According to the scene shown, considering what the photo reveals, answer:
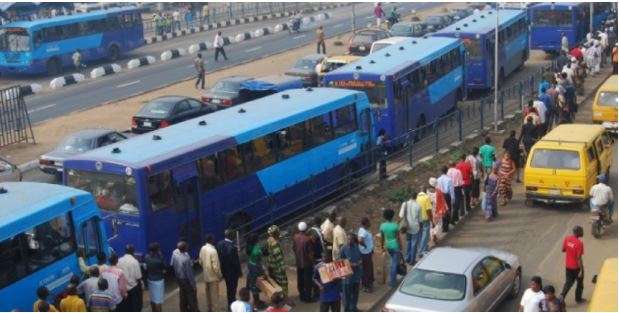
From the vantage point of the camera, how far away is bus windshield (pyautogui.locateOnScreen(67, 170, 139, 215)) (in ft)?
53.8

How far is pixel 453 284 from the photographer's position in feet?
45.0

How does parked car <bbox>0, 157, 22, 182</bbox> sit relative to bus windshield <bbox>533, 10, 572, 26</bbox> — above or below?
below

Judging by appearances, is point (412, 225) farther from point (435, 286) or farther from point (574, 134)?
point (574, 134)

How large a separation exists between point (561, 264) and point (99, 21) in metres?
34.4

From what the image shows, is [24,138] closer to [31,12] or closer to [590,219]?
[590,219]

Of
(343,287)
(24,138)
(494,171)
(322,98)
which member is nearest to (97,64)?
(24,138)

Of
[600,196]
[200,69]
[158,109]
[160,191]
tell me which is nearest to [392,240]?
[160,191]

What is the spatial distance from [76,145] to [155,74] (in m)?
19.5

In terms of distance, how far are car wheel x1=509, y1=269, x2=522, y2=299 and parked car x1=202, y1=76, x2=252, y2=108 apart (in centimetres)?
1662

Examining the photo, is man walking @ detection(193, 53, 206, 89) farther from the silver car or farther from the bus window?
the silver car

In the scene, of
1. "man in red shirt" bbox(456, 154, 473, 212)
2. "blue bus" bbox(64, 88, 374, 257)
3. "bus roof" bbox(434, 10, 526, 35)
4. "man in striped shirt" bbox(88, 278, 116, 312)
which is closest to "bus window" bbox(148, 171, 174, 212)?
"blue bus" bbox(64, 88, 374, 257)

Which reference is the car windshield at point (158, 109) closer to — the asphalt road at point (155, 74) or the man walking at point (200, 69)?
the asphalt road at point (155, 74)

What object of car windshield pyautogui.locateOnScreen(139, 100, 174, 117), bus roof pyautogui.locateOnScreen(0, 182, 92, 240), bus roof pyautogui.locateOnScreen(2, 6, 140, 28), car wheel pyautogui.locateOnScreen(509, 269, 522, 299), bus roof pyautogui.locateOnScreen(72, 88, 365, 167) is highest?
bus roof pyautogui.locateOnScreen(2, 6, 140, 28)

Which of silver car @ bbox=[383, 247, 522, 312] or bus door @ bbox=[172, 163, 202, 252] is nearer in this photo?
silver car @ bbox=[383, 247, 522, 312]
